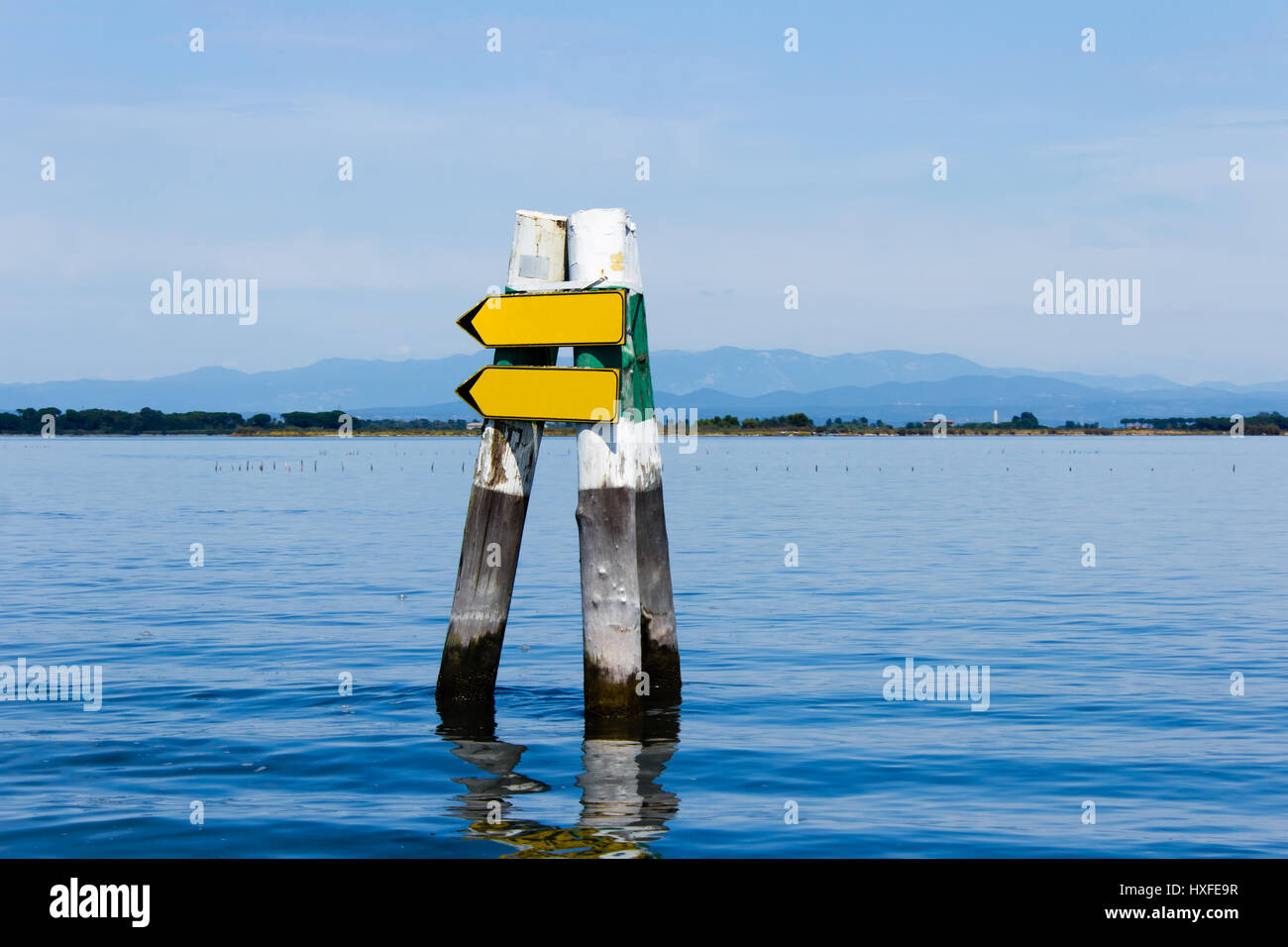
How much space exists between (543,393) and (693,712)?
524 cm

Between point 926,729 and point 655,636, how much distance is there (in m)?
3.78

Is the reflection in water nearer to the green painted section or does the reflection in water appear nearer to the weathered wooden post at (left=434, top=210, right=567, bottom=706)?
the weathered wooden post at (left=434, top=210, right=567, bottom=706)

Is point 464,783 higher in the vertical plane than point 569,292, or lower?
lower

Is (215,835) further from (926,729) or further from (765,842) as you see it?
(926,729)

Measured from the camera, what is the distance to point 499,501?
14336 millimetres

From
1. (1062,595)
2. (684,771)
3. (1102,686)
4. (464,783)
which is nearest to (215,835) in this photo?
(464,783)

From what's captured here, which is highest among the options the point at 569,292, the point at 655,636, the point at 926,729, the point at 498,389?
the point at 569,292

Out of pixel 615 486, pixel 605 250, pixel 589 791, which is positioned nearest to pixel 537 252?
pixel 605 250

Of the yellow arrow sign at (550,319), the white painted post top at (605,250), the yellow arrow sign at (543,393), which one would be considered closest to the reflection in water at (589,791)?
the yellow arrow sign at (543,393)

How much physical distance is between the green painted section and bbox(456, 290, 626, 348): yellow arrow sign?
0.62ft

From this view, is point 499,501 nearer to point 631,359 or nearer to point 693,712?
point 631,359

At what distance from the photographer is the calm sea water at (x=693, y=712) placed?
1155cm

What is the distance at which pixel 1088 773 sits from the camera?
13.6 metres

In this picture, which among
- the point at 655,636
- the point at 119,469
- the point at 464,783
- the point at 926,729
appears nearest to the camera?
the point at 464,783
